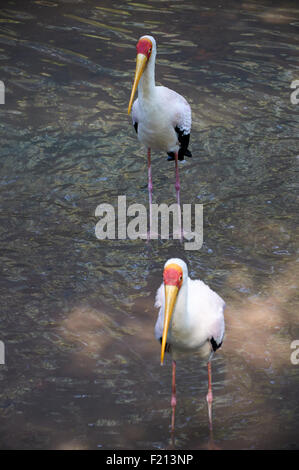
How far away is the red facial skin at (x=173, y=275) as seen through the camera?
3480mm

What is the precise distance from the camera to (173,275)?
137 inches

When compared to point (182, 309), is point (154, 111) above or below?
above

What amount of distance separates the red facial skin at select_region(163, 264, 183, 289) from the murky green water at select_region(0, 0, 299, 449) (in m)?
0.92

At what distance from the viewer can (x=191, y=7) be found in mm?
10914

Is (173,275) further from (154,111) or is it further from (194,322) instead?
(154,111)

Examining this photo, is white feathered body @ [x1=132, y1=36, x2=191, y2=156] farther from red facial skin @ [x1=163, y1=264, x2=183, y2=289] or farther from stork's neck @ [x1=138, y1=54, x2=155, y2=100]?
red facial skin @ [x1=163, y1=264, x2=183, y2=289]

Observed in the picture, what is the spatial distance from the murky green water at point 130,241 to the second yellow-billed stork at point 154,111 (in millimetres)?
731

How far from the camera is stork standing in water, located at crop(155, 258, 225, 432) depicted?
3.51 m

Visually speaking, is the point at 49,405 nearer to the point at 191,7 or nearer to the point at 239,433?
the point at 239,433

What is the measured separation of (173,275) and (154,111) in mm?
2399

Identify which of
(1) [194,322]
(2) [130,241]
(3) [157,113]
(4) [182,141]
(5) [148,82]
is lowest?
(1) [194,322]

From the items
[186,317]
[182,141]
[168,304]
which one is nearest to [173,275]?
[168,304]

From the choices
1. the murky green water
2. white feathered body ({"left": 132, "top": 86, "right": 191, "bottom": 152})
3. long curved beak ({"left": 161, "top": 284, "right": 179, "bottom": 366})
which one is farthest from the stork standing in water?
white feathered body ({"left": 132, "top": 86, "right": 191, "bottom": 152})
